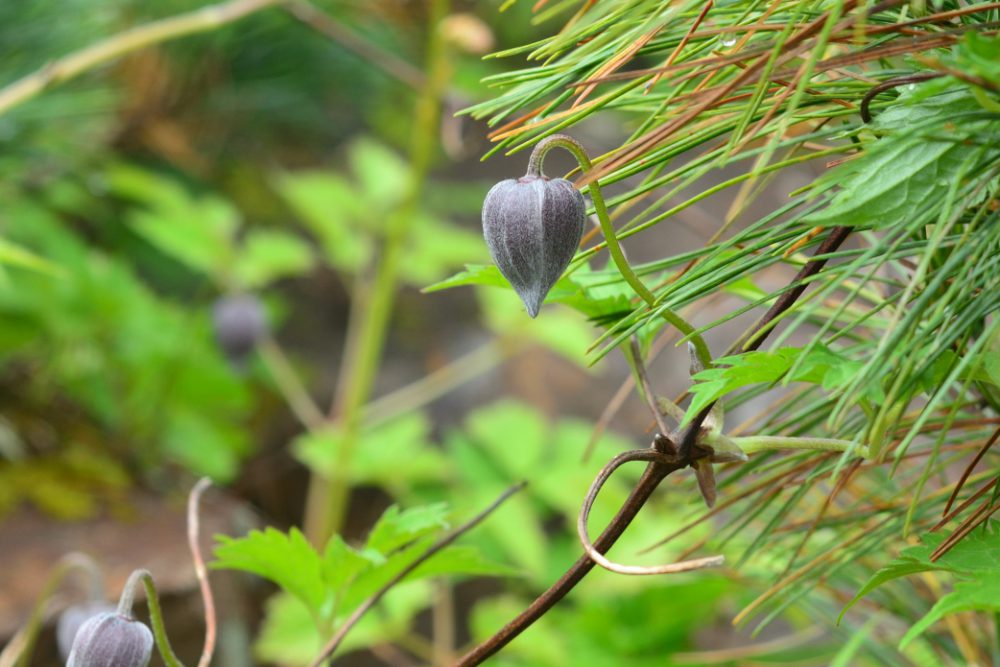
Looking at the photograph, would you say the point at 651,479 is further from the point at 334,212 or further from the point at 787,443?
the point at 334,212

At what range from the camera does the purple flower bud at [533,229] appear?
0.41 metres

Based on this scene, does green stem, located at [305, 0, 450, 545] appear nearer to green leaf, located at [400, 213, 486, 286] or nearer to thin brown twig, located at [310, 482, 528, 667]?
green leaf, located at [400, 213, 486, 286]

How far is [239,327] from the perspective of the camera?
1587 millimetres

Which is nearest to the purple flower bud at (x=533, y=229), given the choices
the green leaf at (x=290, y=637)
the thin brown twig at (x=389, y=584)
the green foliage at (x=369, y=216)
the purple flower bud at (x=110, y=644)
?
the thin brown twig at (x=389, y=584)

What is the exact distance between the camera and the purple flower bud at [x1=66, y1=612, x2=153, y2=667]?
0.46 metres

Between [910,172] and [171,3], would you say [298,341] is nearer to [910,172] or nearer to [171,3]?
[171,3]

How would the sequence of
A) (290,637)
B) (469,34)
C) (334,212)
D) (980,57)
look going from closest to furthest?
(980,57) → (469,34) → (290,637) → (334,212)

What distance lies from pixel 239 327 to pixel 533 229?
124 cm

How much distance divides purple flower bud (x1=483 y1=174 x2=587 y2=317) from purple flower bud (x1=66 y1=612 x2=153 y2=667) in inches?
9.5

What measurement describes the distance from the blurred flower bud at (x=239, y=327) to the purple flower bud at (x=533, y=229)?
1212 millimetres

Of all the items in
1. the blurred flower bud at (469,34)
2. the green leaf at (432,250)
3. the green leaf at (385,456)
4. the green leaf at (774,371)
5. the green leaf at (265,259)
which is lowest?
the green leaf at (385,456)

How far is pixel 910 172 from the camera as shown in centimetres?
35

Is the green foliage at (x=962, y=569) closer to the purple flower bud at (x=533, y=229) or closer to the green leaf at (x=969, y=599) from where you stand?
the green leaf at (x=969, y=599)

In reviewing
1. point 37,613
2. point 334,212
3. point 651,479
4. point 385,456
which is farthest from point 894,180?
point 334,212
